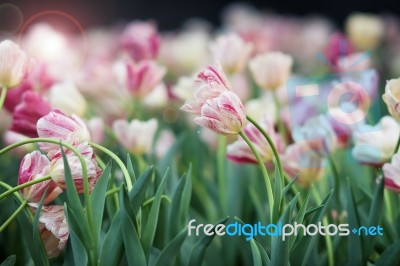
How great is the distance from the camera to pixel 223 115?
2.15 feet

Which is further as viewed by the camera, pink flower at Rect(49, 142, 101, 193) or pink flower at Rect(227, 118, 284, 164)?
pink flower at Rect(227, 118, 284, 164)

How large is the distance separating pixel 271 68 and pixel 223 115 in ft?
1.25

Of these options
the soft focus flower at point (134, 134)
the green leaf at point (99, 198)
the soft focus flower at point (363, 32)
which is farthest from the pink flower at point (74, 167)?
the soft focus flower at point (363, 32)

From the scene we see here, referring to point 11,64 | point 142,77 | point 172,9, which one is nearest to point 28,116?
point 11,64

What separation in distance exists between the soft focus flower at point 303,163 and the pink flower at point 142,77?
27 centimetres

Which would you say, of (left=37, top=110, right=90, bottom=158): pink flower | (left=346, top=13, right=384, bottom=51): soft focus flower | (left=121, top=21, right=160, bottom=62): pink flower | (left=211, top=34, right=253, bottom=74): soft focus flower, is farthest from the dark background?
(left=37, top=110, right=90, bottom=158): pink flower

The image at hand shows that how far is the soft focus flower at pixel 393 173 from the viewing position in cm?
70

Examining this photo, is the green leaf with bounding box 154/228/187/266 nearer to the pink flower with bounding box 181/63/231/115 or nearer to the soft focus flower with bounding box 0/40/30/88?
the pink flower with bounding box 181/63/231/115

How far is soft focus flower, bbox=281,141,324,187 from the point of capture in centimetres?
82

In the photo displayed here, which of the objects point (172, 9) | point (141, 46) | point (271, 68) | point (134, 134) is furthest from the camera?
point (172, 9)

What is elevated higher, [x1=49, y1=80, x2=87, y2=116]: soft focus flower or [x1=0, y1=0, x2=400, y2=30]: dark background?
[x1=49, y1=80, x2=87, y2=116]: soft focus flower

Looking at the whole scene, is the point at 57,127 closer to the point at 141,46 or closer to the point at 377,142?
the point at 377,142

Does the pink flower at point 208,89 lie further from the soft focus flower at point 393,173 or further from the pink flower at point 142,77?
the pink flower at point 142,77

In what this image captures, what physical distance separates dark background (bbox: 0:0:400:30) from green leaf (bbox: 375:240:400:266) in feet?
8.93
